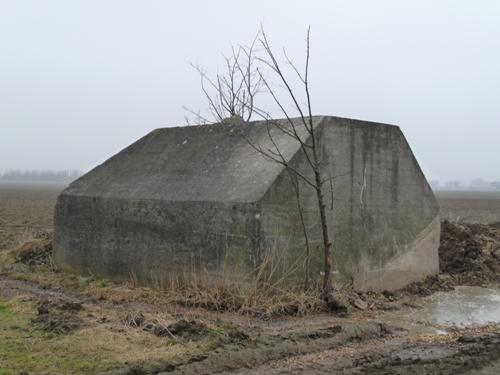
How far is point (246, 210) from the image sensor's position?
27.9 feet

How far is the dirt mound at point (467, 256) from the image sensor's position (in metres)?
12.1

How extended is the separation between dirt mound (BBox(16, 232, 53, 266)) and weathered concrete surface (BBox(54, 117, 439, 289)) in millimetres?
879

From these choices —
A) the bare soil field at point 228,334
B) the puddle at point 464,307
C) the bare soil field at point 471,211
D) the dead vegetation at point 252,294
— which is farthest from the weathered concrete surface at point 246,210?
the bare soil field at point 471,211

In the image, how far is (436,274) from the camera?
11.5 metres

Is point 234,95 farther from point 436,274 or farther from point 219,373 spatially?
point 219,373

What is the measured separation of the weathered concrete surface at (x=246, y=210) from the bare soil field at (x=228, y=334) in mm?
545

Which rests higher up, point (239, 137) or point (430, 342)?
point (239, 137)

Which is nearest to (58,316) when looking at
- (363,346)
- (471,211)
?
(363,346)

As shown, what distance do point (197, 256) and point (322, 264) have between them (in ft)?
6.06

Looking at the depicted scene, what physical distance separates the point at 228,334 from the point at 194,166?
418 centimetres

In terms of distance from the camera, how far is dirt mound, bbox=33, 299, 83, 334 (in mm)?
6930

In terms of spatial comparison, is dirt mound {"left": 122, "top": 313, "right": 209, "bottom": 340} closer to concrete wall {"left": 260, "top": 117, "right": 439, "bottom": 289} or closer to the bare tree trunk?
concrete wall {"left": 260, "top": 117, "right": 439, "bottom": 289}

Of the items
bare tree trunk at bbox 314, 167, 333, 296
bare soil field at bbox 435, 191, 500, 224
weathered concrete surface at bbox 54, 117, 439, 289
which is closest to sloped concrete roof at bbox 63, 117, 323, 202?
weathered concrete surface at bbox 54, 117, 439, 289

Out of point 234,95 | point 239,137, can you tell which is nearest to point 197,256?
point 239,137
